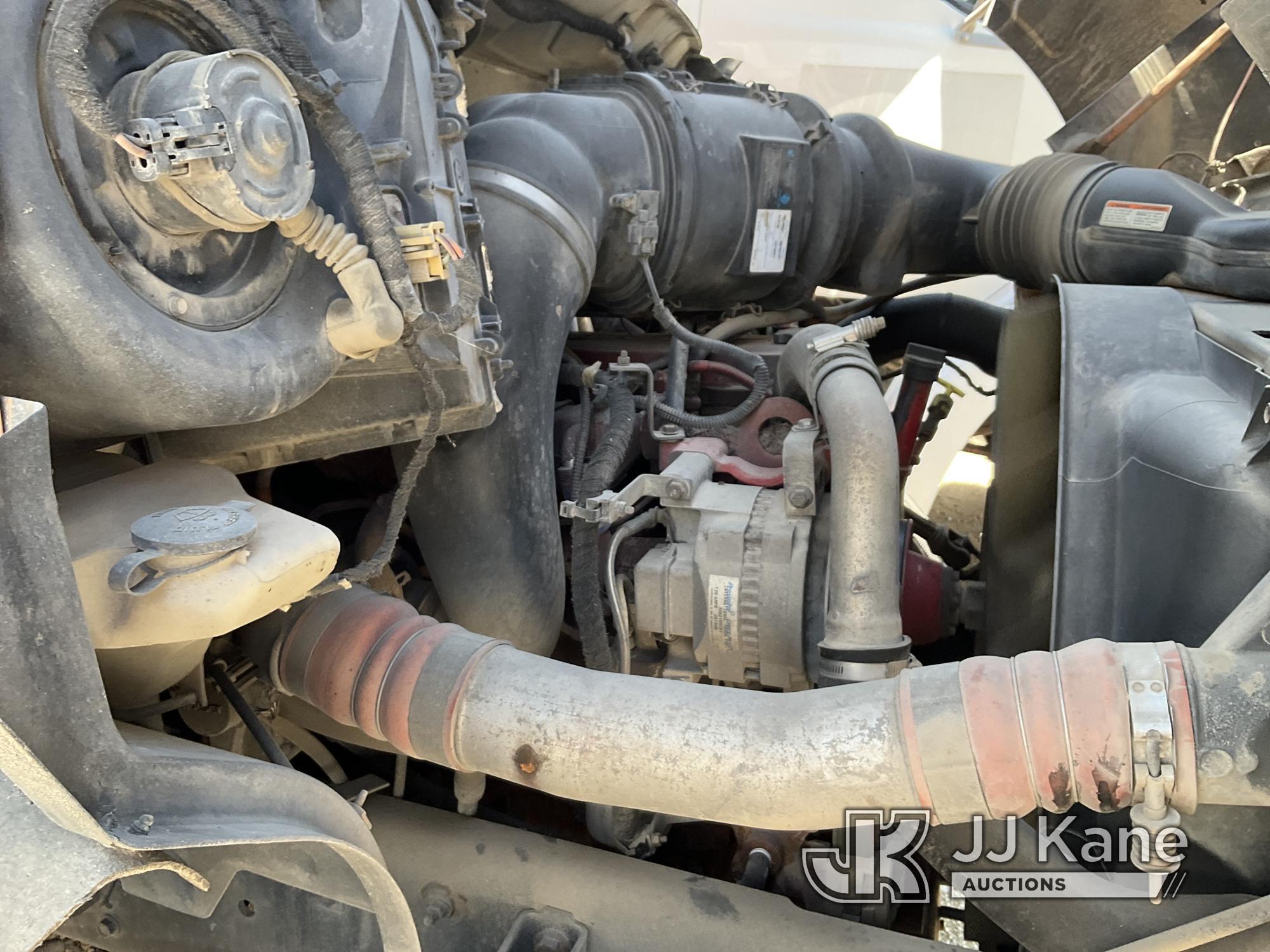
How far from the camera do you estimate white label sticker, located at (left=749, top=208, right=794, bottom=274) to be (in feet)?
5.35

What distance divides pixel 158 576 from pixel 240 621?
0.07m

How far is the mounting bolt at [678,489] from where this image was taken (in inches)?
46.1

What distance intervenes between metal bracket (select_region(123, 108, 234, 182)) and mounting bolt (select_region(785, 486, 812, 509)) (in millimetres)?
741

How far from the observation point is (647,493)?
119 centimetres

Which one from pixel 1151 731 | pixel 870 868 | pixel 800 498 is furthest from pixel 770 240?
→ pixel 1151 731

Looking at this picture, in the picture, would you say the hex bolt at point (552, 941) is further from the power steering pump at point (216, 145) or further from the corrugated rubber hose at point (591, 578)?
the power steering pump at point (216, 145)

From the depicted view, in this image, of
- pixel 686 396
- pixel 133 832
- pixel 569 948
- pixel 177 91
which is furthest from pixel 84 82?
pixel 686 396

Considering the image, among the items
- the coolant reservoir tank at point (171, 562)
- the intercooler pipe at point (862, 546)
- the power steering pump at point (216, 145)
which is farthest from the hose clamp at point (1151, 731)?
the power steering pump at point (216, 145)

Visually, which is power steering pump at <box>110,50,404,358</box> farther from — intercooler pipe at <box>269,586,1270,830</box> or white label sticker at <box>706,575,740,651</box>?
white label sticker at <box>706,575,740,651</box>

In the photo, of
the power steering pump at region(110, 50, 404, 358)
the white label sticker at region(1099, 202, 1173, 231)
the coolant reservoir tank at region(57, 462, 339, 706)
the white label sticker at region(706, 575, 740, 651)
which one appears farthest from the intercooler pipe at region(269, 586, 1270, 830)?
the white label sticker at region(1099, 202, 1173, 231)

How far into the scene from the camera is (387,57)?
91 cm

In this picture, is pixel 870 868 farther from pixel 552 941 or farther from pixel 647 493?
pixel 647 493

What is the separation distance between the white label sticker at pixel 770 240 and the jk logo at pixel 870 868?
97cm

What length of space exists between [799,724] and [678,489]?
441 millimetres
